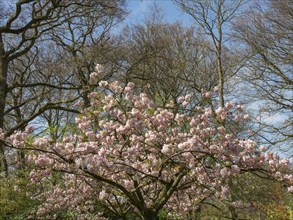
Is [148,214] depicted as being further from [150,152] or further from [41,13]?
[41,13]

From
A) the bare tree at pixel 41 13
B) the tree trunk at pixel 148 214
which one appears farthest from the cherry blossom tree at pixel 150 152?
the bare tree at pixel 41 13

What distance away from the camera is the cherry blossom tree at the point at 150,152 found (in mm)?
4793

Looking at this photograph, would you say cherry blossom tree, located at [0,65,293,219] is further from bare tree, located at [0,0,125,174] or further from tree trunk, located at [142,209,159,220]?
bare tree, located at [0,0,125,174]

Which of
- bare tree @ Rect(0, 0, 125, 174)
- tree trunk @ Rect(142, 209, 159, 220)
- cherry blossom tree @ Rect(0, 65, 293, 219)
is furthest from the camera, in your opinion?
bare tree @ Rect(0, 0, 125, 174)

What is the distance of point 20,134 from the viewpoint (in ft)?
16.2

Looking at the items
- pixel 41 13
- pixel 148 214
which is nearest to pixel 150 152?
pixel 148 214

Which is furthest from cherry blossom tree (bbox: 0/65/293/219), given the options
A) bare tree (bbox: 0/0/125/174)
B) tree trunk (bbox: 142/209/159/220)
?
bare tree (bbox: 0/0/125/174)

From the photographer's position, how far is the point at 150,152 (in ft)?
18.5

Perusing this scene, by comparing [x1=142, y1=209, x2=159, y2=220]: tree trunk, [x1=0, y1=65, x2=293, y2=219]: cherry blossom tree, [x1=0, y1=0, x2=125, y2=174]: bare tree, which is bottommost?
[x1=142, y1=209, x2=159, y2=220]: tree trunk

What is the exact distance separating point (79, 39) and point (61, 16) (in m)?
3.56

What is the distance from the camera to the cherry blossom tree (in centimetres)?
479

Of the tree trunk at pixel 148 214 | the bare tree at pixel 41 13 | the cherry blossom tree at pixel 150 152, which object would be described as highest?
the bare tree at pixel 41 13

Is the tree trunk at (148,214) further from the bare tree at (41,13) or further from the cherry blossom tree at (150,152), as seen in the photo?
the bare tree at (41,13)

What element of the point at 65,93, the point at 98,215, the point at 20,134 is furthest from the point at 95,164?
the point at 65,93
